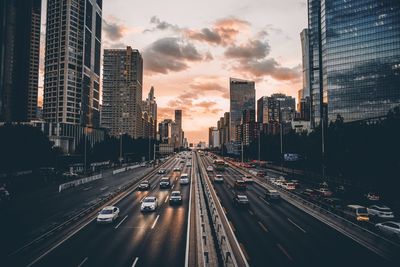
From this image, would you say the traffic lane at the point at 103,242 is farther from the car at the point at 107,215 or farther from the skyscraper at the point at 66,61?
the skyscraper at the point at 66,61

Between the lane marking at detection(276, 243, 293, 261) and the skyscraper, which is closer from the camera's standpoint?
the lane marking at detection(276, 243, 293, 261)

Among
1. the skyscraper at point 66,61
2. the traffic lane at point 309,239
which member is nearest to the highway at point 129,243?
the traffic lane at point 309,239

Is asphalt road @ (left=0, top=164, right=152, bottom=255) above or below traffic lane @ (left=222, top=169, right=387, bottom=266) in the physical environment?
below

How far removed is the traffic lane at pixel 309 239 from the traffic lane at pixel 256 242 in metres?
0.79

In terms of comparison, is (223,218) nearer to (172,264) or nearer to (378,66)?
(172,264)

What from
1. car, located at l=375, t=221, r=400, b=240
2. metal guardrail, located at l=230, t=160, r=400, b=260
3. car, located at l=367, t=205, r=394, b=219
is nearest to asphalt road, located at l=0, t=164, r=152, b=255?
metal guardrail, located at l=230, t=160, r=400, b=260

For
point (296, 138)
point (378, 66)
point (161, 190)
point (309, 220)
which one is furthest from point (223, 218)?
point (378, 66)

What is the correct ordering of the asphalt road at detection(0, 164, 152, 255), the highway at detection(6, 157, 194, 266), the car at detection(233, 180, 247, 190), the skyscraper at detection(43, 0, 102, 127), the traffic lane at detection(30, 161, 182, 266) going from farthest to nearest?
the skyscraper at detection(43, 0, 102, 127), the car at detection(233, 180, 247, 190), the asphalt road at detection(0, 164, 152, 255), the traffic lane at detection(30, 161, 182, 266), the highway at detection(6, 157, 194, 266)

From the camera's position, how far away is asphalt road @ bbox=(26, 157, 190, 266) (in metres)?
18.0

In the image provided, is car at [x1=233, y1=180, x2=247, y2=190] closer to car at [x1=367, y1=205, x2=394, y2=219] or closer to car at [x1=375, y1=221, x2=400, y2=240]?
car at [x1=367, y1=205, x2=394, y2=219]

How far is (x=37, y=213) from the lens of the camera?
31484mm

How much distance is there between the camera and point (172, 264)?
17500mm

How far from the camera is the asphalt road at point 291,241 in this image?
715 inches

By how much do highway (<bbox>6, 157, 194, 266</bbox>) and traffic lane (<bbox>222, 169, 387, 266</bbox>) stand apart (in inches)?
314
